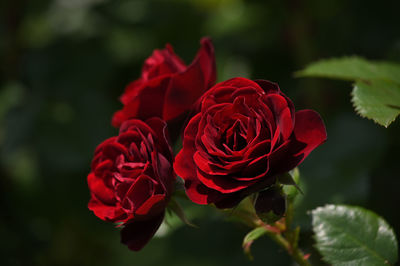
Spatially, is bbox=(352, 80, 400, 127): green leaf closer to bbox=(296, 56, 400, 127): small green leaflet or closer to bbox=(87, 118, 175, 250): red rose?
bbox=(296, 56, 400, 127): small green leaflet

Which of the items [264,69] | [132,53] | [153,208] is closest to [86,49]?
[132,53]

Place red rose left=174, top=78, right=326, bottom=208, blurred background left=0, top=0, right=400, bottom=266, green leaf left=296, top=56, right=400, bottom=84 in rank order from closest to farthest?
red rose left=174, top=78, right=326, bottom=208, green leaf left=296, top=56, right=400, bottom=84, blurred background left=0, top=0, right=400, bottom=266

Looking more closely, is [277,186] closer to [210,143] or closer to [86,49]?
[210,143]

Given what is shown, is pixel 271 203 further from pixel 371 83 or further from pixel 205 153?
pixel 371 83

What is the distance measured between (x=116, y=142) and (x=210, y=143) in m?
0.16

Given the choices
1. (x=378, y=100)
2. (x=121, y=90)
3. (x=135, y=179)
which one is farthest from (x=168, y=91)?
(x=121, y=90)

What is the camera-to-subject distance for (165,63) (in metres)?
0.85

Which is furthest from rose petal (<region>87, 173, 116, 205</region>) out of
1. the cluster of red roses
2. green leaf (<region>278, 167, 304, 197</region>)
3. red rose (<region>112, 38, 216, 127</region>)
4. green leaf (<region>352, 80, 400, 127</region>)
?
green leaf (<region>352, 80, 400, 127</region>)

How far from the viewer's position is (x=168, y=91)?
793mm

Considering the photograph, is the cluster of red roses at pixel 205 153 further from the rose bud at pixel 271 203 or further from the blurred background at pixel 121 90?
the blurred background at pixel 121 90

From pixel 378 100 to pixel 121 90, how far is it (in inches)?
46.7

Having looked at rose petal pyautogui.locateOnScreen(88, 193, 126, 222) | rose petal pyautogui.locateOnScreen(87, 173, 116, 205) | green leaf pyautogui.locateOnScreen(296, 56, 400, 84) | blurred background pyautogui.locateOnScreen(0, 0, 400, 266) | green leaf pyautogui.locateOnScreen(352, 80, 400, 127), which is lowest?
blurred background pyautogui.locateOnScreen(0, 0, 400, 266)

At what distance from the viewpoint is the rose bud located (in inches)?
26.0

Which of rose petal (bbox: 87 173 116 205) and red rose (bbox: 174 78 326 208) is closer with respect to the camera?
red rose (bbox: 174 78 326 208)
